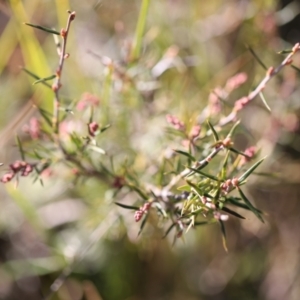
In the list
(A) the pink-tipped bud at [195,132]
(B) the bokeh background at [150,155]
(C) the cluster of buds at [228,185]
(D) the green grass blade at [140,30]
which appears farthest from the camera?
(B) the bokeh background at [150,155]

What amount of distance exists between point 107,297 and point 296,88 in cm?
53

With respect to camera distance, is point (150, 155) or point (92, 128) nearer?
point (92, 128)

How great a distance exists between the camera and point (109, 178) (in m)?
0.66

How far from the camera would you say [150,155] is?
759 millimetres

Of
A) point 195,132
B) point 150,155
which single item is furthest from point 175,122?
point 150,155

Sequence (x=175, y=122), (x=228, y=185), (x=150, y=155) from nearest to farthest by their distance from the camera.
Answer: (x=228, y=185)
(x=175, y=122)
(x=150, y=155)

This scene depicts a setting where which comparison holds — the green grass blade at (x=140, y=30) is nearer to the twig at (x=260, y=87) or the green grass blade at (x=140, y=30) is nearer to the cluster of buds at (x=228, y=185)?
the twig at (x=260, y=87)

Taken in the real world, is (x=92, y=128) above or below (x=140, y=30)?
below

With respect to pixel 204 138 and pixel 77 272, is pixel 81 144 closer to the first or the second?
pixel 204 138

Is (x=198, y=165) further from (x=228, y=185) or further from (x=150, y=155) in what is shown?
(x=150, y=155)

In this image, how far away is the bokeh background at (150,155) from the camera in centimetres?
81

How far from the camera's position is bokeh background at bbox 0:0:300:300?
805 millimetres

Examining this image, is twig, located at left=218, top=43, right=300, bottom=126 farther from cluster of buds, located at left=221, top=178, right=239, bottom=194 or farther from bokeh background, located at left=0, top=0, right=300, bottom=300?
bokeh background, located at left=0, top=0, right=300, bottom=300

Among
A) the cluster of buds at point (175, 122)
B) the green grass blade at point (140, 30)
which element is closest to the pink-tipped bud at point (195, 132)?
the cluster of buds at point (175, 122)
